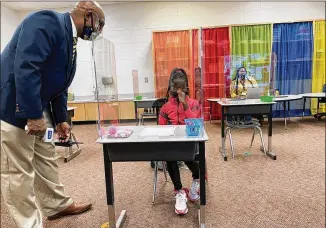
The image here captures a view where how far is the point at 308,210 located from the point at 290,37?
432cm

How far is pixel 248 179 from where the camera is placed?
2230 mm

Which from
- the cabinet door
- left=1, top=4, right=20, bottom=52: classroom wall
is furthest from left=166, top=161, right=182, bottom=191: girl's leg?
the cabinet door

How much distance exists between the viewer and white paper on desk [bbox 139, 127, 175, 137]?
1.50m

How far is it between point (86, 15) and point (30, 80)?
1.54ft

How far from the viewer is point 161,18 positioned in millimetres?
5312

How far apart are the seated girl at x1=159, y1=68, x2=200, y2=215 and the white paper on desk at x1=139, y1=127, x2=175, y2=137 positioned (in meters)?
0.23

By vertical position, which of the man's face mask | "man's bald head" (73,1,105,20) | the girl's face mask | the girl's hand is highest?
"man's bald head" (73,1,105,20)

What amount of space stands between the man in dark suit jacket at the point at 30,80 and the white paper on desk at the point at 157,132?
1.79ft

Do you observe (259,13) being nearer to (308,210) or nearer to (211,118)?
(211,118)

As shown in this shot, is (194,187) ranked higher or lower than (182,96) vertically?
lower

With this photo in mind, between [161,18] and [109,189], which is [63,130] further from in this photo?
[161,18]

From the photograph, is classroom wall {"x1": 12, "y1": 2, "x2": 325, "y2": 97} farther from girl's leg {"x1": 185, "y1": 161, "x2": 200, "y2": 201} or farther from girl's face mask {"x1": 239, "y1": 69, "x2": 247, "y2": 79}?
girl's leg {"x1": 185, "y1": 161, "x2": 200, "y2": 201}

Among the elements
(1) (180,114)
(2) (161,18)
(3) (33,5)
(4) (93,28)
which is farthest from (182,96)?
(3) (33,5)

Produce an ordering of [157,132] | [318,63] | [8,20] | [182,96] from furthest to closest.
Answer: [318,63]
[8,20]
[182,96]
[157,132]
